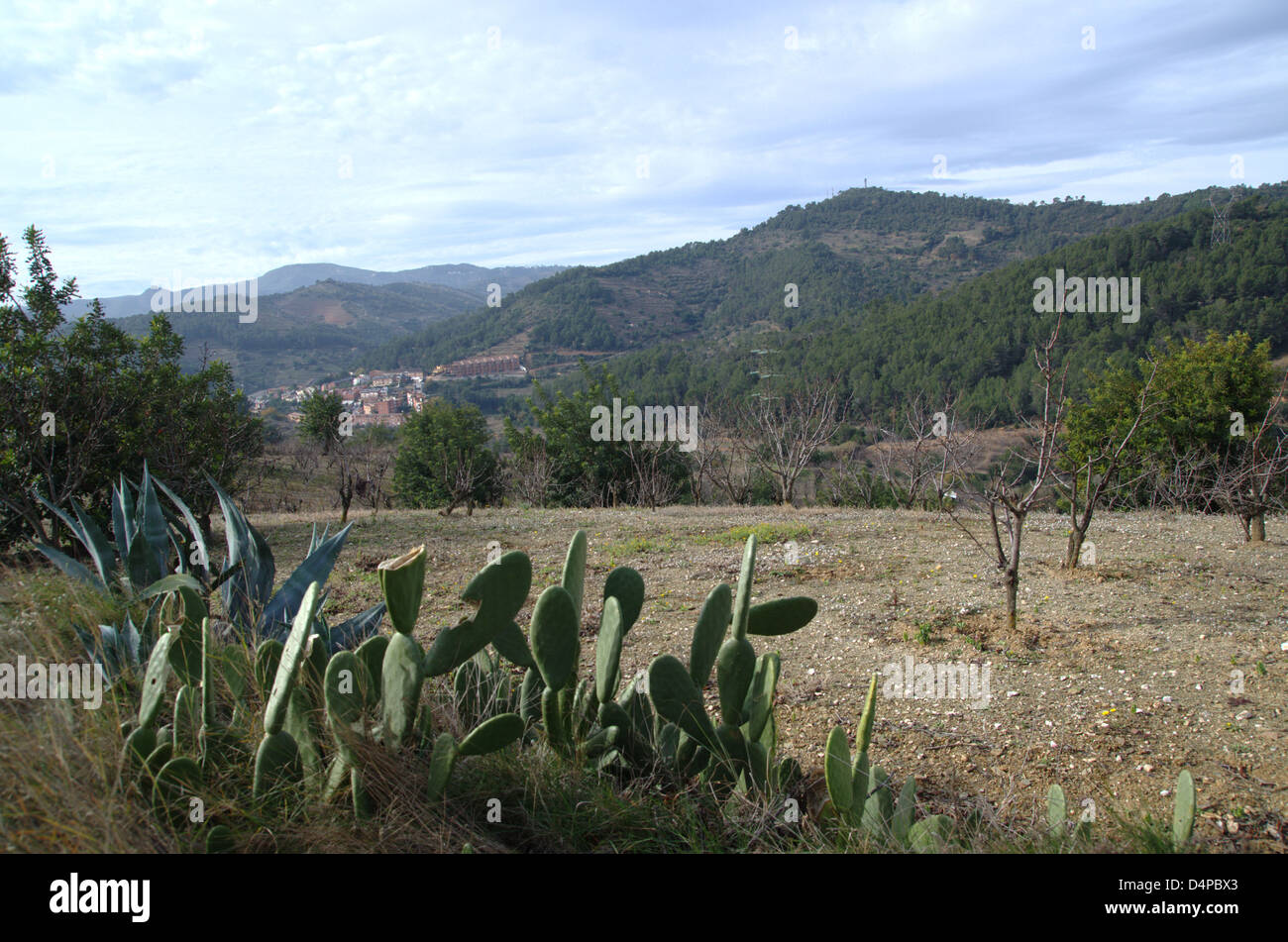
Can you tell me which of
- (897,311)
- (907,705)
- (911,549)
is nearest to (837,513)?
(911,549)

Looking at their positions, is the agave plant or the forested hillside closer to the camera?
the agave plant

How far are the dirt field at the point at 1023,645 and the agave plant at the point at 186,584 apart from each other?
131 cm

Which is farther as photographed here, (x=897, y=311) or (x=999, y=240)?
(x=999, y=240)

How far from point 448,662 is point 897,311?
4050 cm

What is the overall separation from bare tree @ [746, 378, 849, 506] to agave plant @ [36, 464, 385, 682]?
982 cm

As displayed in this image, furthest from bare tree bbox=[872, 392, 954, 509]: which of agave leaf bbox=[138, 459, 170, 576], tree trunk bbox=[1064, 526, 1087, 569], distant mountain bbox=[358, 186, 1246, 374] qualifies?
distant mountain bbox=[358, 186, 1246, 374]

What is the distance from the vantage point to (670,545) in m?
6.61

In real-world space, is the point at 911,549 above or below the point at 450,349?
below

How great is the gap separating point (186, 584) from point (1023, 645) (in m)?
3.76

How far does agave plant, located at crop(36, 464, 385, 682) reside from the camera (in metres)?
2.29

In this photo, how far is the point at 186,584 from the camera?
2199 mm

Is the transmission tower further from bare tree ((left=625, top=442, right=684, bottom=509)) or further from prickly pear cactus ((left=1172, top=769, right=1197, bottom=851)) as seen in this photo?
prickly pear cactus ((left=1172, top=769, right=1197, bottom=851))
